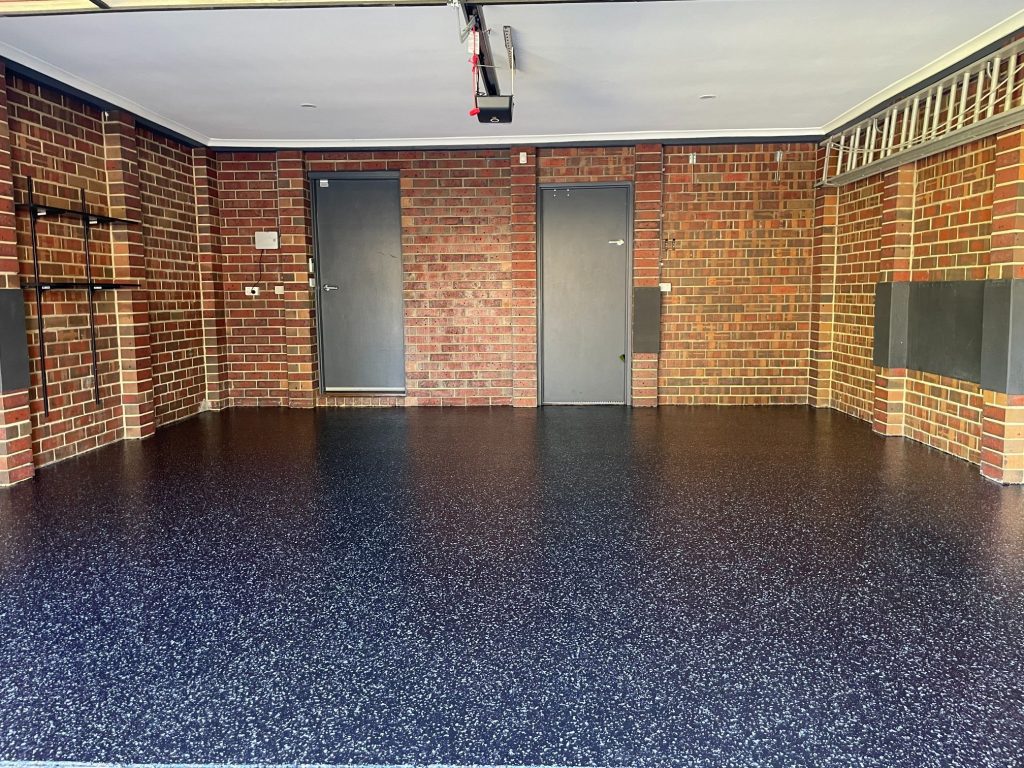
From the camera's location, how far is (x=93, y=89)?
543cm

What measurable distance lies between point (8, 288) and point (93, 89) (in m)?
1.75

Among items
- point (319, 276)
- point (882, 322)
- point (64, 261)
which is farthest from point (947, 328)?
point (64, 261)

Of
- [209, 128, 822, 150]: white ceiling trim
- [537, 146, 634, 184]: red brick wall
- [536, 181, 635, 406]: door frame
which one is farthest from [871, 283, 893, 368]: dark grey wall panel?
[537, 146, 634, 184]: red brick wall

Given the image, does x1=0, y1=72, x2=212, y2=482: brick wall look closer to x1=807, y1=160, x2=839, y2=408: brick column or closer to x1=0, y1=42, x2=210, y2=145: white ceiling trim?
x1=0, y1=42, x2=210, y2=145: white ceiling trim

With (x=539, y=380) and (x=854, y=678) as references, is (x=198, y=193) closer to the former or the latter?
(x=539, y=380)

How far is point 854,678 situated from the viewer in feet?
7.68

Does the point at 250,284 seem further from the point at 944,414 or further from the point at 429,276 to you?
the point at 944,414

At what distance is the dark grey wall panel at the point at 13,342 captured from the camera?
15.3 ft

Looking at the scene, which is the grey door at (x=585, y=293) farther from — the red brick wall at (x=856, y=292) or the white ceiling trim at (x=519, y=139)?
the red brick wall at (x=856, y=292)

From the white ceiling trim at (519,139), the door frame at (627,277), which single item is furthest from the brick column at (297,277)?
the door frame at (627,277)

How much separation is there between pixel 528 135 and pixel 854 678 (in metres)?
6.03

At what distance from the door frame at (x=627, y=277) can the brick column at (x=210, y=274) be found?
343cm

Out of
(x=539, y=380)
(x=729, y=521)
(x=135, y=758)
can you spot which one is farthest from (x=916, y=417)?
(x=135, y=758)

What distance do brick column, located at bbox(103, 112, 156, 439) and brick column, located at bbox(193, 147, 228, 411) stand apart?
1.28 metres
